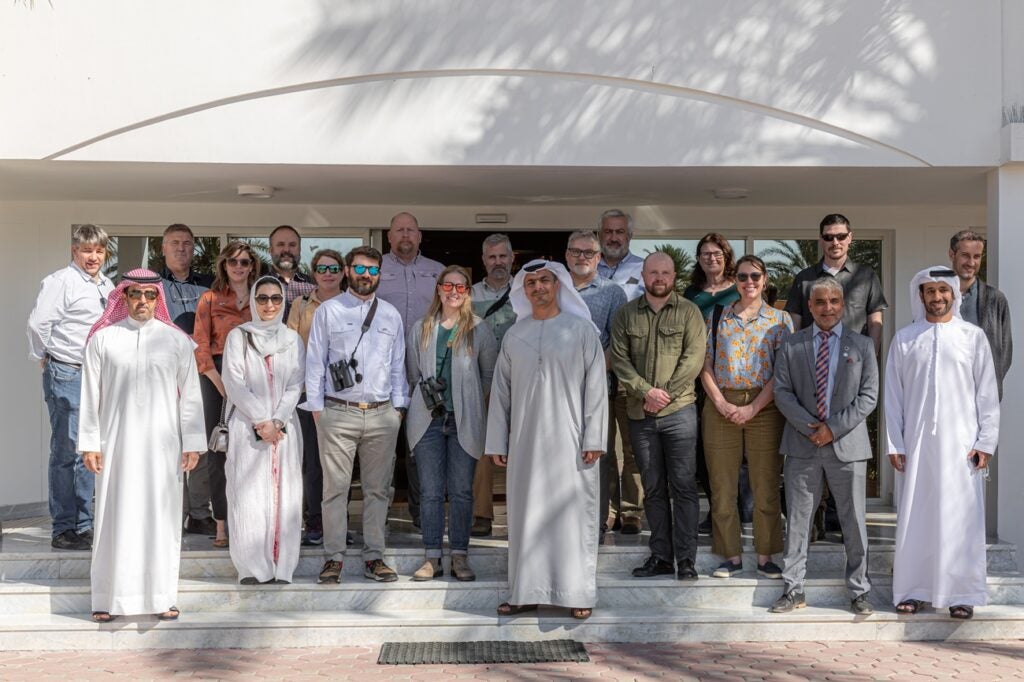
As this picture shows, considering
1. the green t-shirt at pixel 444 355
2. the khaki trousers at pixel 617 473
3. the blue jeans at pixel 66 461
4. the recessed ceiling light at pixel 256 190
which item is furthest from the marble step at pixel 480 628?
the recessed ceiling light at pixel 256 190

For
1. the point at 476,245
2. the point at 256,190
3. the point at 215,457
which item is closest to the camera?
the point at 215,457

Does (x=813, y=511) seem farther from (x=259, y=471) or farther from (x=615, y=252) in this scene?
(x=259, y=471)

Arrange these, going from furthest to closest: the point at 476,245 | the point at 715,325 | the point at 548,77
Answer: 1. the point at 476,245
2. the point at 548,77
3. the point at 715,325

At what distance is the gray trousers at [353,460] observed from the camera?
6566 millimetres

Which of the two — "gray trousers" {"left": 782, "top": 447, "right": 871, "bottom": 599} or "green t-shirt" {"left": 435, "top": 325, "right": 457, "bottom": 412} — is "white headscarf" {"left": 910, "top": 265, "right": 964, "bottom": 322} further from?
"green t-shirt" {"left": 435, "top": 325, "right": 457, "bottom": 412}

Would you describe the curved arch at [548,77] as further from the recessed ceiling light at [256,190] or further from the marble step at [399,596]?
the marble step at [399,596]

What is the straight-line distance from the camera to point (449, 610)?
259 inches

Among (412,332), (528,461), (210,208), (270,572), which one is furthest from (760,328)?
(210,208)

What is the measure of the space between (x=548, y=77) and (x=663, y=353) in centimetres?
226

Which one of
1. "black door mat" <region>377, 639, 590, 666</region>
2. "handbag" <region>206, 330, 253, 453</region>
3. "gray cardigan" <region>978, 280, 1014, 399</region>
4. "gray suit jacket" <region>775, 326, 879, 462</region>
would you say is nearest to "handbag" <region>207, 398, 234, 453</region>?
"handbag" <region>206, 330, 253, 453</region>

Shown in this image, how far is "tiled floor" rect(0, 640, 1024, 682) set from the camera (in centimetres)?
574

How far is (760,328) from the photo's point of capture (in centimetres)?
672

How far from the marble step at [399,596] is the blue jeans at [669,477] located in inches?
10.5

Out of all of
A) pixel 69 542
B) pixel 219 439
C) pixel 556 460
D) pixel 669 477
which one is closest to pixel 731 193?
pixel 669 477
